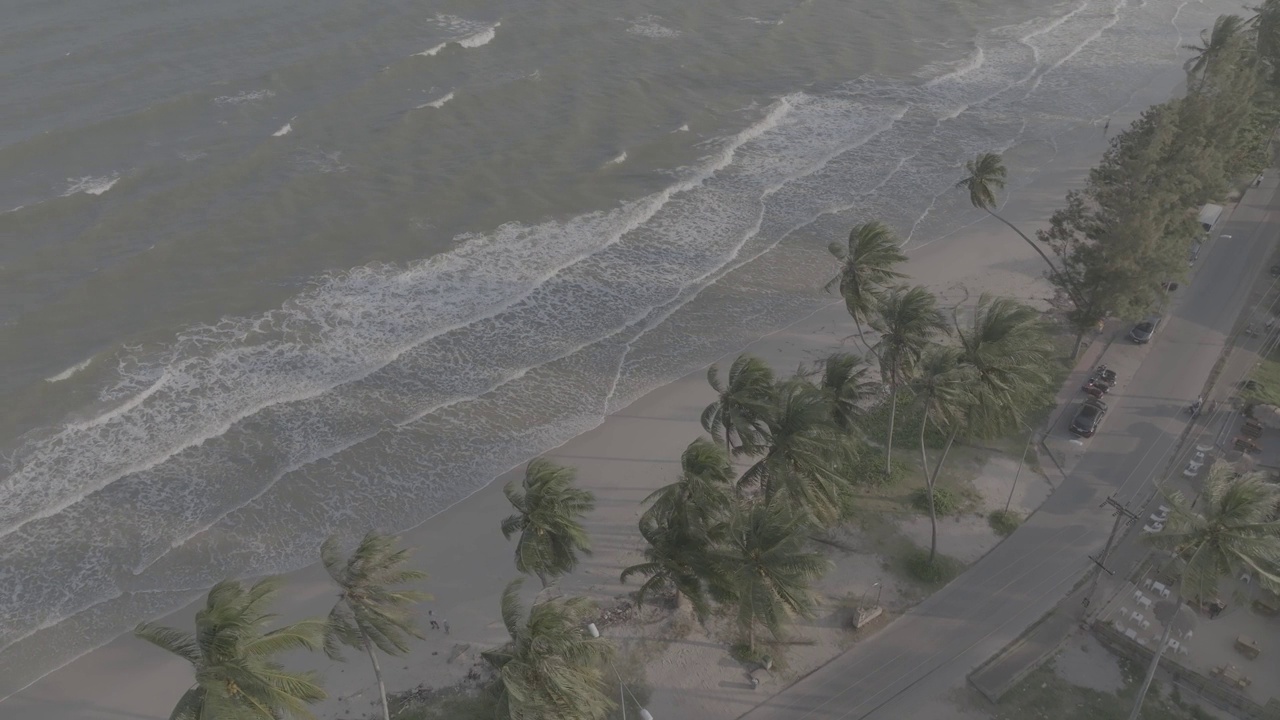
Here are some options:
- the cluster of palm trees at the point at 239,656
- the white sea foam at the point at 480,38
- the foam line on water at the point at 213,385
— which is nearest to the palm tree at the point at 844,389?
the cluster of palm trees at the point at 239,656

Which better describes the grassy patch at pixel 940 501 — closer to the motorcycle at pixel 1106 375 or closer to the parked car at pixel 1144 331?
the motorcycle at pixel 1106 375

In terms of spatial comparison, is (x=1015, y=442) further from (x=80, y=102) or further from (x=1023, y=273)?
(x=80, y=102)

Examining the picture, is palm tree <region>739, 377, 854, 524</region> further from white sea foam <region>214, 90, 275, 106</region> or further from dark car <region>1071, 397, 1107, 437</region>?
white sea foam <region>214, 90, 275, 106</region>

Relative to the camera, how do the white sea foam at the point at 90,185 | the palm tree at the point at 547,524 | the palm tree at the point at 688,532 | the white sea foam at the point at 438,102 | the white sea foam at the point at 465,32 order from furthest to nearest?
the white sea foam at the point at 465,32 → the white sea foam at the point at 438,102 → the white sea foam at the point at 90,185 → the palm tree at the point at 688,532 → the palm tree at the point at 547,524

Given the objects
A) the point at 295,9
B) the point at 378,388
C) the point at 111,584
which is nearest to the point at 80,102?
the point at 295,9

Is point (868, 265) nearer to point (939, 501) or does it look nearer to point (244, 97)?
point (939, 501)

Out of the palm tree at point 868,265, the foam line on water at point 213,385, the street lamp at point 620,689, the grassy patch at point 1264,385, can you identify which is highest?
the palm tree at point 868,265
